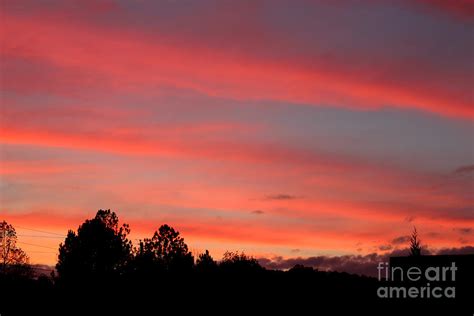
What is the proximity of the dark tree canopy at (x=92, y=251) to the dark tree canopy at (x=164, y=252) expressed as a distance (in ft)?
24.2

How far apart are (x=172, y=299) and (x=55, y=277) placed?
140ft

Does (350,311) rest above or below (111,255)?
below

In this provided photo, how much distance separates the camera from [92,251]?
Result: 105 m

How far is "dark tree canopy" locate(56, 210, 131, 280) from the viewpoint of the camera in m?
103

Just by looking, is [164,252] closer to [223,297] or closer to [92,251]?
[92,251]

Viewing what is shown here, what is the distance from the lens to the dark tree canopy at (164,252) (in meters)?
114

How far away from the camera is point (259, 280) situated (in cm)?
6956

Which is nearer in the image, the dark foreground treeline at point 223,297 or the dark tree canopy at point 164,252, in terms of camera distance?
the dark foreground treeline at point 223,297

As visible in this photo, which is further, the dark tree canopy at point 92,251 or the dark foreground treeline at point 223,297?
the dark tree canopy at point 92,251

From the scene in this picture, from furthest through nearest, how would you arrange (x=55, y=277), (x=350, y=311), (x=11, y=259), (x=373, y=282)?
(x=11, y=259)
(x=55, y=277)
(x=373, y=282)
(x=350, y=311)

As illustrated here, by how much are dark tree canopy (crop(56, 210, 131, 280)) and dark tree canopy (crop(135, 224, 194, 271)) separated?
7376 mm

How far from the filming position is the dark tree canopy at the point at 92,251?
10331 cm

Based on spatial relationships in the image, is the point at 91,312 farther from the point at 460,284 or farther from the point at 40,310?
the point at 460,284

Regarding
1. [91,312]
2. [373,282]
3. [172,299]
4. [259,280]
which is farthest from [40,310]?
[373,282]
